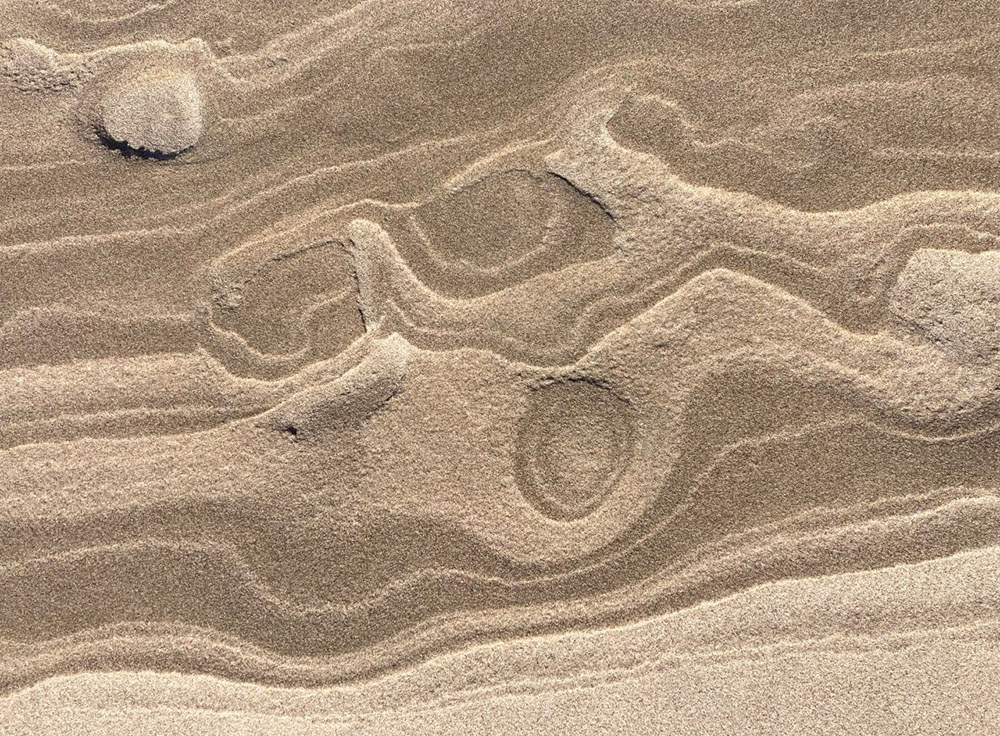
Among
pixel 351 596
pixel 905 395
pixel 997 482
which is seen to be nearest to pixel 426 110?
pixel 351 596

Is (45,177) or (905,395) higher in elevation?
(45,177)

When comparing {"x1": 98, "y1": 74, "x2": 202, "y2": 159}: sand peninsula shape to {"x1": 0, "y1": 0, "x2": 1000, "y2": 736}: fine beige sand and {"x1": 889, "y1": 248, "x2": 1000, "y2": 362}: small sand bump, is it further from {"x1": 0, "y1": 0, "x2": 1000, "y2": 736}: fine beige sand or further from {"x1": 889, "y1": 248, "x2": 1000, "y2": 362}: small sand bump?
{"x1": 889, "y1": 248, "x2": 1000, "y2": 362}: small sand bump

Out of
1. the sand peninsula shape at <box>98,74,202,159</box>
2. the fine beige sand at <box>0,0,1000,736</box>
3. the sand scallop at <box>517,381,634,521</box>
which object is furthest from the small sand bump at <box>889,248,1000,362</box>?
the sand peninsula shape at <box>98,74,202,159</box>

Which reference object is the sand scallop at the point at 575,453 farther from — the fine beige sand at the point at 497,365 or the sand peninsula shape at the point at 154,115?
the sand peninsula shape at the point at 154,115

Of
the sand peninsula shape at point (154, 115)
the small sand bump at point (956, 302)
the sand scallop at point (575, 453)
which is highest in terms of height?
the sand peninsula shape at point (154, 115)

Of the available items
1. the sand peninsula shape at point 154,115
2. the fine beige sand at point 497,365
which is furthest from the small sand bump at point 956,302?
the sand peninsula shape at point 154,115

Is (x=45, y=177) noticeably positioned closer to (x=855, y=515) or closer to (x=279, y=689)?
(x=279, y=689)

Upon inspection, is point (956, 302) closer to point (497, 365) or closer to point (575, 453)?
point (575, 453)
